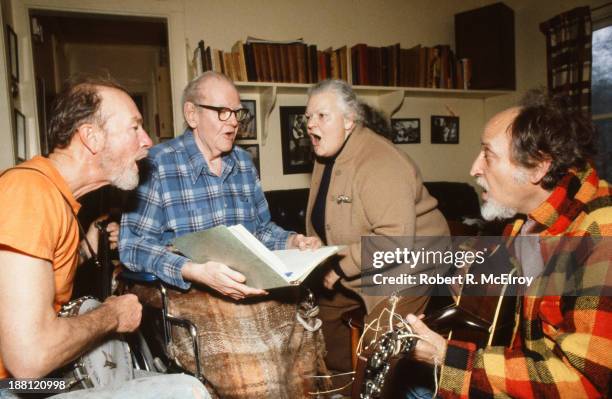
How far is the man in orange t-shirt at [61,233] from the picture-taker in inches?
35.7

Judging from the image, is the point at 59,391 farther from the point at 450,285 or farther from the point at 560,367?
the point at 450,285

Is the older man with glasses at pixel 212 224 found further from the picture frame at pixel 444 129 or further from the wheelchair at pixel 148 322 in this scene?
the picture frame at pixel 444 129

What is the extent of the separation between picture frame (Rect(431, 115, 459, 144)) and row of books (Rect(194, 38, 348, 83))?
4.42 ft

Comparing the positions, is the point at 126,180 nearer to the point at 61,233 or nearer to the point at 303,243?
the point at 61,233

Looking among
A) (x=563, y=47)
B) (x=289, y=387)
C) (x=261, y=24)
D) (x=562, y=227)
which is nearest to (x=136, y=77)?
(x=261, y=24)

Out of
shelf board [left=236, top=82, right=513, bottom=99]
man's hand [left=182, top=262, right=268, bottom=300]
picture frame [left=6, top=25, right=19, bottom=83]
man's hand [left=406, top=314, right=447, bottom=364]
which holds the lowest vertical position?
man's hand [left=406, top=314, right=447, bottom=364]

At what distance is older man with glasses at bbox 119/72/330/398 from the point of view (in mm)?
1438

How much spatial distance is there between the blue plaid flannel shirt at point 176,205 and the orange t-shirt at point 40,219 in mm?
396

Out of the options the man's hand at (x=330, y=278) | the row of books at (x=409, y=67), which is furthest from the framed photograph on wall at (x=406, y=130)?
the man's hand at (x=330, y=278)

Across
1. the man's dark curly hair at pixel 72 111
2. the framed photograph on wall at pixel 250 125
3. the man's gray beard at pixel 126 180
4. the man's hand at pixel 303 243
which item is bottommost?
the man's hand at pixel 303 243

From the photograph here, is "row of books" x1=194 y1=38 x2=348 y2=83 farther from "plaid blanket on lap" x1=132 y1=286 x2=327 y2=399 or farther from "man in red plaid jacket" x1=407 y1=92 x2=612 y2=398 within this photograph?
"man in red plaid jacket" x1=407 y1=92 x2=612 y2=398

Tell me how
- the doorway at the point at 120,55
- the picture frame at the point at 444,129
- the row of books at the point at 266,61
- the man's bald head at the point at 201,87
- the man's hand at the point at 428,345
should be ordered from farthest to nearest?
the doorway at the point at 120,55 → the picture frame at the point at 444,129 → the row of books at the point at 266,61 → the man's bald head at the point at 201,87 → the man's hand at the point at 428,345

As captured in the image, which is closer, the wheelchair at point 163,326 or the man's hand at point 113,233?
the wheelchair at point 163,326

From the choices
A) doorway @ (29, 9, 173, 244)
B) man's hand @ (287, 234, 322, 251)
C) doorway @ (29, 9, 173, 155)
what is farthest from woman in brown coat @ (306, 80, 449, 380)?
doorway @ (29, 9, 173, 155)
